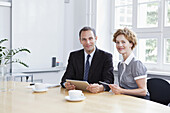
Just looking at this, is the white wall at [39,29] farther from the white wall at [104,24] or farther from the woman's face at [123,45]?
the woman's face at [123,45]

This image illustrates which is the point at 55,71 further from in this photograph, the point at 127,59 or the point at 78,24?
the point at 127,59

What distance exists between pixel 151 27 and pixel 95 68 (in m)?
1.59

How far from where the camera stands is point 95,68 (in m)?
2.65

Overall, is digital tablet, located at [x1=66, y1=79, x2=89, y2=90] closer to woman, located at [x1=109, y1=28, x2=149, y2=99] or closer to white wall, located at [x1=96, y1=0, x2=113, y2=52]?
woman, located at [x1=109, y1=28, x2=149, y2=99]

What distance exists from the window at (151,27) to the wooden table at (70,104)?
1.85 meters

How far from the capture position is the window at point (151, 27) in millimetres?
3629

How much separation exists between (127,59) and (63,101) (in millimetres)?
854

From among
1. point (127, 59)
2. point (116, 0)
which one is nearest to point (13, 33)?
point (116, 0)

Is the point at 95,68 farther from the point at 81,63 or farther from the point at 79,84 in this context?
the point at 79,84

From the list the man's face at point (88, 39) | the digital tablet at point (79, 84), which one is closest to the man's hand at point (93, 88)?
the digital tablet at point (79, 84)

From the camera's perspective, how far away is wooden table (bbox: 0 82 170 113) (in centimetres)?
160

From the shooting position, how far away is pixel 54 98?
77.6 inches

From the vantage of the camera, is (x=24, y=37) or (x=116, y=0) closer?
(x=24, y=37)

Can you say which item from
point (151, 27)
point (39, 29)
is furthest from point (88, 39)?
point (39, 29)
